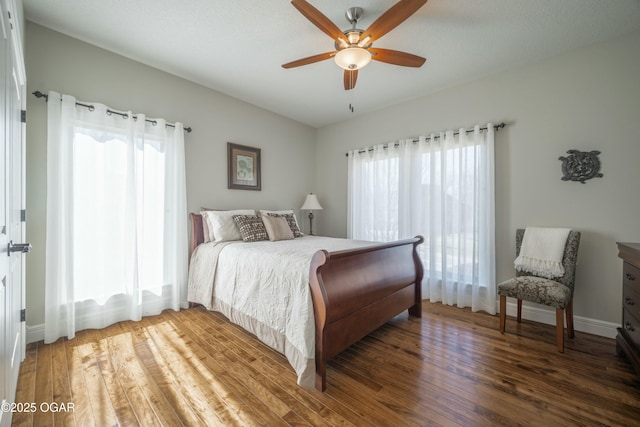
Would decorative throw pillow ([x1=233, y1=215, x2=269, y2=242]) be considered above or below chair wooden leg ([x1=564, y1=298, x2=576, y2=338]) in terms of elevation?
above

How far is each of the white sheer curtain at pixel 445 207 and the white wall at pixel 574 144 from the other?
6.6 inches

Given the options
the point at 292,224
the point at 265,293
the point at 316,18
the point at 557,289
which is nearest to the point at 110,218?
the point at 265,293

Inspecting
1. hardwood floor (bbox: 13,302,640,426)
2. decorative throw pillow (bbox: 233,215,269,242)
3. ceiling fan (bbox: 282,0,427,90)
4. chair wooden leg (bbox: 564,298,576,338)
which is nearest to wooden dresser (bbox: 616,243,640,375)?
hardwood floor (bbox: 13,302,640,426)

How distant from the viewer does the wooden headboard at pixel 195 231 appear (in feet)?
10.0

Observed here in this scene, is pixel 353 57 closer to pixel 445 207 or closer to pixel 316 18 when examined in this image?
pixel 316 18

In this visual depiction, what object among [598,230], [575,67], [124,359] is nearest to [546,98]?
[575,67]

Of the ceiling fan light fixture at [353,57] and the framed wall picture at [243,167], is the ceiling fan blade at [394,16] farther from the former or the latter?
the framed wall picture at [243,167]

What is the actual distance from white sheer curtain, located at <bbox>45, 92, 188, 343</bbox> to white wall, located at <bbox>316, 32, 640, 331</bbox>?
11.6 ft

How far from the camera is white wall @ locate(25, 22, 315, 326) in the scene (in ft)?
7.19

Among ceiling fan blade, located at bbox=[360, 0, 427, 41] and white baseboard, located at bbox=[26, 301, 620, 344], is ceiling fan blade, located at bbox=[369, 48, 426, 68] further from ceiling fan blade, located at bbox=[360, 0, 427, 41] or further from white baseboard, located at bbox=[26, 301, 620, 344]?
white baseboard, located at bbox=[26, 301, 620, 344]

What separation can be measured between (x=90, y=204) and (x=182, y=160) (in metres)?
0.95

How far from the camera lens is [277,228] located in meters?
3.14

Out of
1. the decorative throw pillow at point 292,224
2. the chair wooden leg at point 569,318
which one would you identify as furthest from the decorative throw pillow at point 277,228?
the chair wooden leg at point 569,318

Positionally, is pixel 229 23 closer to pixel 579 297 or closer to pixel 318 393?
pixel 318 393
